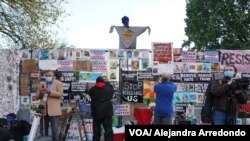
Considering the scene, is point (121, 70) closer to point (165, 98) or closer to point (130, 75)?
point (130, 75)

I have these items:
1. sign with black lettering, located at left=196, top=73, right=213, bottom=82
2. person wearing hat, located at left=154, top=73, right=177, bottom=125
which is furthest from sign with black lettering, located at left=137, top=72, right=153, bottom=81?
person wearing hat, located at left=154, top=73, right=177, bottom=125

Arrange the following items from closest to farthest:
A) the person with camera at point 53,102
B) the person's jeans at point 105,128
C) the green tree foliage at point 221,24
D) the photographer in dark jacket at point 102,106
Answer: the photographer in dark jacket at point 102,106, the person's jeans at point 105,128, the person with camera at point 53,102, the green tree foliage at point 221,24

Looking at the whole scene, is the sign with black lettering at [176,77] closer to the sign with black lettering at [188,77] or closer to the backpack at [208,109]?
the sign with black lettering at [188,77]

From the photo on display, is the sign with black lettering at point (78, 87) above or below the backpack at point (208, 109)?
above

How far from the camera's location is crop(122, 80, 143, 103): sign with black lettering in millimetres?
13539

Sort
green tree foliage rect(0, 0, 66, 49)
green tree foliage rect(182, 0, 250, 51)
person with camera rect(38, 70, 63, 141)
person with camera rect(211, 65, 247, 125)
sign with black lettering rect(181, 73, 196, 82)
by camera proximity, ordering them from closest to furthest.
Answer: person with camera rect(211, 65, 247, 125), person with camera rect(38, 70, 63, 141), sign with black lettering rect(181, 73, 196, 82), green tree foliage rect(0, 0, 66, 49), green tree foliage rect(182, 0, 250, 51)

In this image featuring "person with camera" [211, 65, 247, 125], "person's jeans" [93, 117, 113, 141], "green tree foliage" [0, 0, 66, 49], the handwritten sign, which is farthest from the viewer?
"green tree foliage" [0, 0, 66, 49]

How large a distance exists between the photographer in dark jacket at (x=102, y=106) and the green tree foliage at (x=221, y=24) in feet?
82.8

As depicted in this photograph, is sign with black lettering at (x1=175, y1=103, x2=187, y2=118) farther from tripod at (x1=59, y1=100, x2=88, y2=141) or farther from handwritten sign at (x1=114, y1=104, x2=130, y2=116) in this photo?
tripod at (x1=59, y1=100, x2=88, y2=141)

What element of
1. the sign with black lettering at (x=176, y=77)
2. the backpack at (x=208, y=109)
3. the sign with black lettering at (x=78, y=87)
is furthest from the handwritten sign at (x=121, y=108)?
the backpack at (x=208, y=109)

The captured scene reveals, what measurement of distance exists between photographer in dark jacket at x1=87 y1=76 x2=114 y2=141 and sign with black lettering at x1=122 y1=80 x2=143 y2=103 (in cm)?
186

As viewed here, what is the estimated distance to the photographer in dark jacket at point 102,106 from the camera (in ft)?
38.0

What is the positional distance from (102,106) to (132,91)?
81.7 inches

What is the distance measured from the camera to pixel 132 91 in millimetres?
13570
